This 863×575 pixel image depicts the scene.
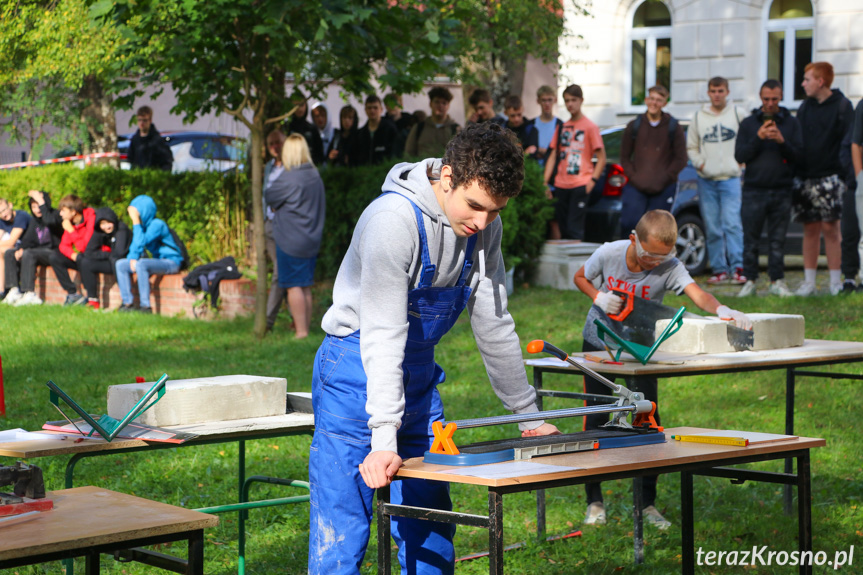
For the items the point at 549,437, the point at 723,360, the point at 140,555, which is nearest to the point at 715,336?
the point at 723,360

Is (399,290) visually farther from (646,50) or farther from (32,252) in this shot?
(646,50)

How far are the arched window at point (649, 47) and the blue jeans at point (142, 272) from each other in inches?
462

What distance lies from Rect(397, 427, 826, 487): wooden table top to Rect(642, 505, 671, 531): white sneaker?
2004 millimetres

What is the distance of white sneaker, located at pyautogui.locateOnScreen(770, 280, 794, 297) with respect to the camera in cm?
1114

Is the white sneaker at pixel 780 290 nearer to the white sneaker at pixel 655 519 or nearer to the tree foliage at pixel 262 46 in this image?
the tree foliage at pixel 262 46

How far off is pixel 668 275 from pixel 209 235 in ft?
31.3

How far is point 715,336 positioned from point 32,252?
11786mm

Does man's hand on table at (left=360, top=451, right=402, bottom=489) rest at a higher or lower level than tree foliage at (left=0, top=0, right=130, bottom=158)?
A: lower

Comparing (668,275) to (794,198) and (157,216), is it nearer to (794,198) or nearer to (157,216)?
(794,198)

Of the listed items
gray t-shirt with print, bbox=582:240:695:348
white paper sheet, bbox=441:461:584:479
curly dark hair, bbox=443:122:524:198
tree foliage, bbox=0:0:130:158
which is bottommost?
white paper sheet, bbox=441:461:584:479

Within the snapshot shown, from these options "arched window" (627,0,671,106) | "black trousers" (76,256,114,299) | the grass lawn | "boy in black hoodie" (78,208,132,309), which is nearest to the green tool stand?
the grass lawn

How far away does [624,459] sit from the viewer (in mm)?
3508

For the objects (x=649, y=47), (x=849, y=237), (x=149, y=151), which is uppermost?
(x=649, y=47)

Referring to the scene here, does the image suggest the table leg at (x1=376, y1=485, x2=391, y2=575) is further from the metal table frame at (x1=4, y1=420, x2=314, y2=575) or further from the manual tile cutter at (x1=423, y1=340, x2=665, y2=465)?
the metal table frame at (x1=4, y1=420, x2=314, y2=575)
